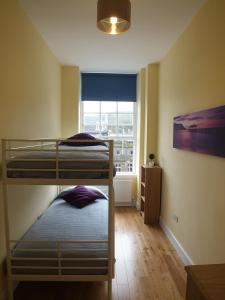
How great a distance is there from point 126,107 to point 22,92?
2.63 metres

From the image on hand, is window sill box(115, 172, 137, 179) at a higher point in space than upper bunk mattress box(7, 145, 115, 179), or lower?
lower

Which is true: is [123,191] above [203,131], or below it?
below

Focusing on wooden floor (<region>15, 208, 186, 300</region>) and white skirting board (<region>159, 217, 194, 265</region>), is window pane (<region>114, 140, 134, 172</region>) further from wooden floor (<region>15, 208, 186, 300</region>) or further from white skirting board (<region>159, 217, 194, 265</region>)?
wooden floor (<region>15, 208, 186, 300</region>)

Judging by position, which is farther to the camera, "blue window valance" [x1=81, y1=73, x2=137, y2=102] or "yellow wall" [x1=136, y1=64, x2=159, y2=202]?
"blue window valance" [x1=81, y1=73, x2=137, y2=102]

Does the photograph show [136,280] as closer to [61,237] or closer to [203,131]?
[61,237]

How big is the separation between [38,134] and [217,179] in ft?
6.61

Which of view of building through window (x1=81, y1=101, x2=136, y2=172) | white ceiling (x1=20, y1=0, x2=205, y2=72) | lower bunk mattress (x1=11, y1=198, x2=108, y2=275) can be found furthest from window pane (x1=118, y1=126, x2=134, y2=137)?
lower bunk mattress (x1=11, y1=198, x2=108, y2=275)

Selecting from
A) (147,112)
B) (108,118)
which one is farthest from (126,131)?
(147,112)

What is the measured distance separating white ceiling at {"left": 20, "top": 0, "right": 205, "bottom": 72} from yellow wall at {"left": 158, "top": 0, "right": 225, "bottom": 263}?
0.19 meters

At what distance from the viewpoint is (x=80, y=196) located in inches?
125

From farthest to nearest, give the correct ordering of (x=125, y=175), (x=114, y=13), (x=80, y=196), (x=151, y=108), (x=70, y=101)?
(x=125, y=175), (x=70, y=101), (x=151, y=108), (x=80, y=196), (x=114, y=13)

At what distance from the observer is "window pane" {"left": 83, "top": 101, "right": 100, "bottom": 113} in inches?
180

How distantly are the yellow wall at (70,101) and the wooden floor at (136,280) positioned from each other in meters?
2.09

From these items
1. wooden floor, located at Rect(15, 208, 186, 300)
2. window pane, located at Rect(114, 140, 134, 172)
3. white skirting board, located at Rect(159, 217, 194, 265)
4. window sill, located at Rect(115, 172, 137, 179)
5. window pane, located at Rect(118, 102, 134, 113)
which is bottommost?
wooden floor, located at Rect(15, 208, 186, 300)
